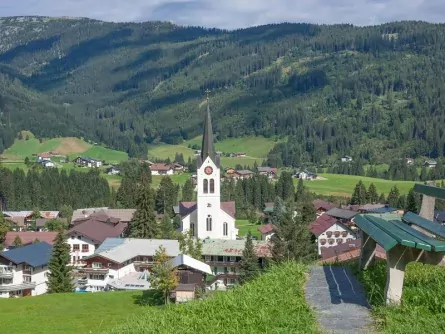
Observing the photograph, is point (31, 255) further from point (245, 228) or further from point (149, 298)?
point (245, 228)

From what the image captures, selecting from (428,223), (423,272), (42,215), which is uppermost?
(428,223)

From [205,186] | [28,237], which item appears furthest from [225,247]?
[28,237]

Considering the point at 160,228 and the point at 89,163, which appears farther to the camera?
the point at 89,163

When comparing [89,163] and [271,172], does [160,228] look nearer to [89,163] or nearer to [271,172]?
[271,172]

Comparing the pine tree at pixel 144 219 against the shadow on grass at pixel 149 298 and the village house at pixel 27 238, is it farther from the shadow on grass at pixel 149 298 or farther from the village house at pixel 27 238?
the shadow on grass at pixel 149 298

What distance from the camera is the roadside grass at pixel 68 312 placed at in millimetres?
18828

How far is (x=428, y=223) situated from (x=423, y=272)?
847 mm

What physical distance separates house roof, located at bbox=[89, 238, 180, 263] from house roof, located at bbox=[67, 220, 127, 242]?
7.77 metres

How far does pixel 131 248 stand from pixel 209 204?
8.79 meters

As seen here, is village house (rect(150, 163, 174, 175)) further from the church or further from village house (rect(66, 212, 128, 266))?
the church

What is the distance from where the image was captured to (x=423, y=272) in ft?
30.7

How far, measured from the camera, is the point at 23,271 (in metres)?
45.6

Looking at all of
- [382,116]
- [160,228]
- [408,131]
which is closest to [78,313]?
[160,228]

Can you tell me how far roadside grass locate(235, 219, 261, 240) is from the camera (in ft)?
226
